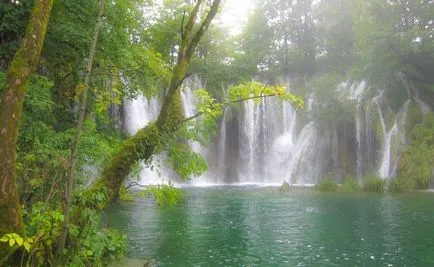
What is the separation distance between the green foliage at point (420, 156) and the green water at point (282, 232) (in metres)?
5.37

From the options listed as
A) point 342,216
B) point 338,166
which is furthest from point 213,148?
point 342,216

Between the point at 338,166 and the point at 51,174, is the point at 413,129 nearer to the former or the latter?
the point at 338,166

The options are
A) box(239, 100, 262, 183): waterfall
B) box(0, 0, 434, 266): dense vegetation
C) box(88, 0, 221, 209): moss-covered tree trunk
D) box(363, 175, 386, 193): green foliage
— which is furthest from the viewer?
box(239, 100, 262, 183): waterfall

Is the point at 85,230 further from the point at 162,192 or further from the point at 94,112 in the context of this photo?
the point at 94,112

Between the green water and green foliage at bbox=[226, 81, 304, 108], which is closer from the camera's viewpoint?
green foliage at bbox=[226, 81, 304, 108]

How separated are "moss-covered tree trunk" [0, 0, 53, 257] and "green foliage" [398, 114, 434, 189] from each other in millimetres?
23430

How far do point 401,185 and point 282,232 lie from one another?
46.3 feet

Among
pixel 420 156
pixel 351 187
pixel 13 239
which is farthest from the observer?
pixel 351 187

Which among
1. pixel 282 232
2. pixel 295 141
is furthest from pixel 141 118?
pixel 282 232

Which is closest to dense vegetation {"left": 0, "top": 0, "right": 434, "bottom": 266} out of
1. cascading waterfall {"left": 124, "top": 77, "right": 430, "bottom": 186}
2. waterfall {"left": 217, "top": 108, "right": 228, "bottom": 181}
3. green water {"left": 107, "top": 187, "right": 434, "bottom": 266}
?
cascading waterfall {"left": 124, "top": 77, "right": 430, "bottom": 186}

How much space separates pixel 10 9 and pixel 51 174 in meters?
3.61

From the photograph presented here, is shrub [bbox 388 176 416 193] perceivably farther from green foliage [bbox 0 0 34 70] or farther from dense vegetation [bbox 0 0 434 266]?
green foliage [bbox 0 0 34 70]

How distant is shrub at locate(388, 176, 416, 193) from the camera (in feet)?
77.8

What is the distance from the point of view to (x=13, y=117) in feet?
15.6
